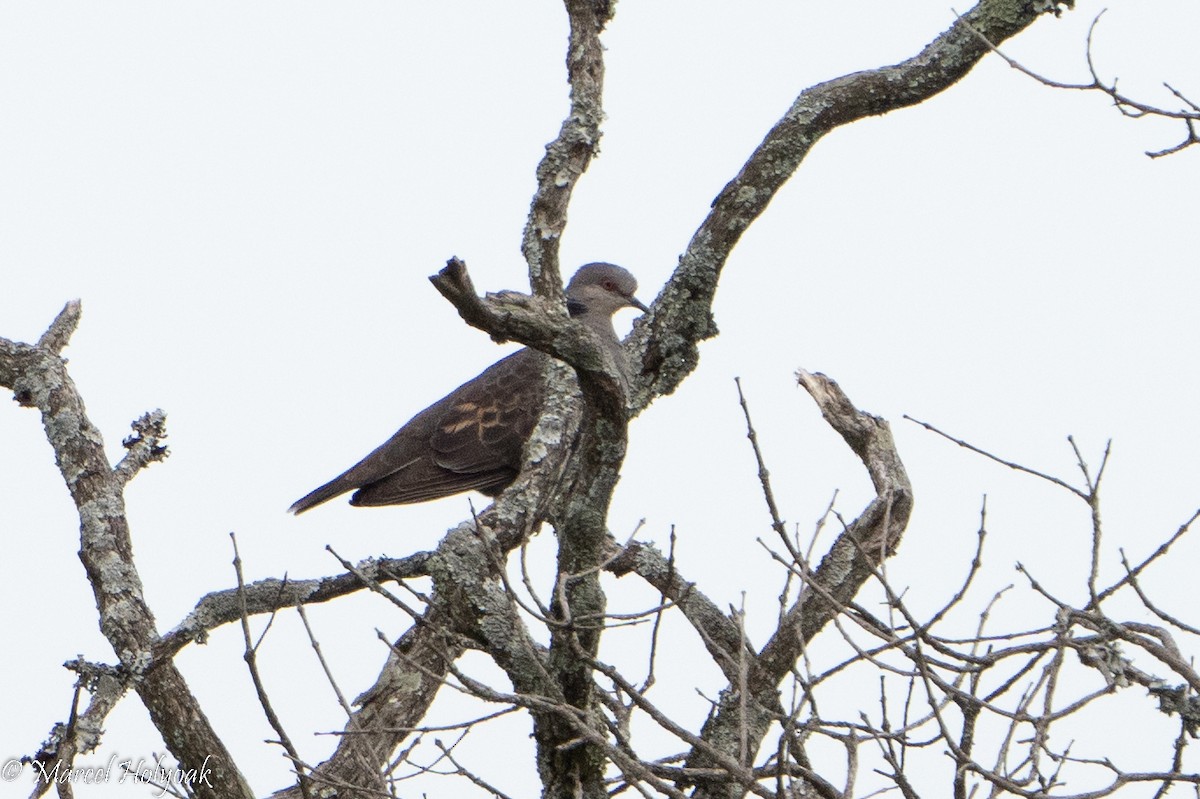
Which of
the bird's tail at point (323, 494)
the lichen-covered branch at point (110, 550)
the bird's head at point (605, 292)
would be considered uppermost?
the bird's head at point (605, 292)

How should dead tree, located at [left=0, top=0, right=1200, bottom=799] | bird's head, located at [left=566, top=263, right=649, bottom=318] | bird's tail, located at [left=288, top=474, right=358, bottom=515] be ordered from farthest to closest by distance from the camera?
bird's head, located at [left=566, top=263, right=649, bottom=318]
bird's tail, located at [left=288, top=474, right=358, bottom=515]
dead tree, located at [left=0, top=0, right=1200, bottom=799]

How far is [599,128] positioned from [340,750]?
213 centimetres

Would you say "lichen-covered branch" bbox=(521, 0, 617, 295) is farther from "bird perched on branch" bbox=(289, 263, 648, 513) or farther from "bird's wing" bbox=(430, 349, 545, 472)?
"bird's wing" bbox=(430, 349, 545, 472)

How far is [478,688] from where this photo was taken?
2.91 m

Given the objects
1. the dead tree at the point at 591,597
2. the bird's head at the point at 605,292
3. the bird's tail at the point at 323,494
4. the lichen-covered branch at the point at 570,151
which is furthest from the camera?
the bird's head at the point at 605,292

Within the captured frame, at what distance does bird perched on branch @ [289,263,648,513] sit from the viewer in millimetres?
6578

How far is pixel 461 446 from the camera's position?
6.75 m

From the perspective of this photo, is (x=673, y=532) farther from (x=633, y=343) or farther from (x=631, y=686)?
(x=633, y=343)

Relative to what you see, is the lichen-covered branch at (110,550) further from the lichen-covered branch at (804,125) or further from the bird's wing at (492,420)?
the bird's wing at (492,420)

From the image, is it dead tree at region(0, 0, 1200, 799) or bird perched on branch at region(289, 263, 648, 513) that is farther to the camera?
bird perched on branch at region(289, 263, 648, 513)

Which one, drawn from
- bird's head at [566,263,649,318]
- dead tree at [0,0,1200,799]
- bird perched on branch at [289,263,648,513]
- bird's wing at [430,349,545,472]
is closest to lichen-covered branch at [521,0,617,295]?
dead tree at [0,0,1200,799]

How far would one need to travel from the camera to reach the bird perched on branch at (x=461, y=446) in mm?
6578

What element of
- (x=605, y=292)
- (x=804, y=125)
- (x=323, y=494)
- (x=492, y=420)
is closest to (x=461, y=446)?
(x=492, y=420)

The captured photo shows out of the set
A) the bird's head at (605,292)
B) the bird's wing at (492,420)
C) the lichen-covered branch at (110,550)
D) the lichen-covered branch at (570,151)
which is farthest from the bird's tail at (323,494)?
the lichen-covered branch at (570,151)
